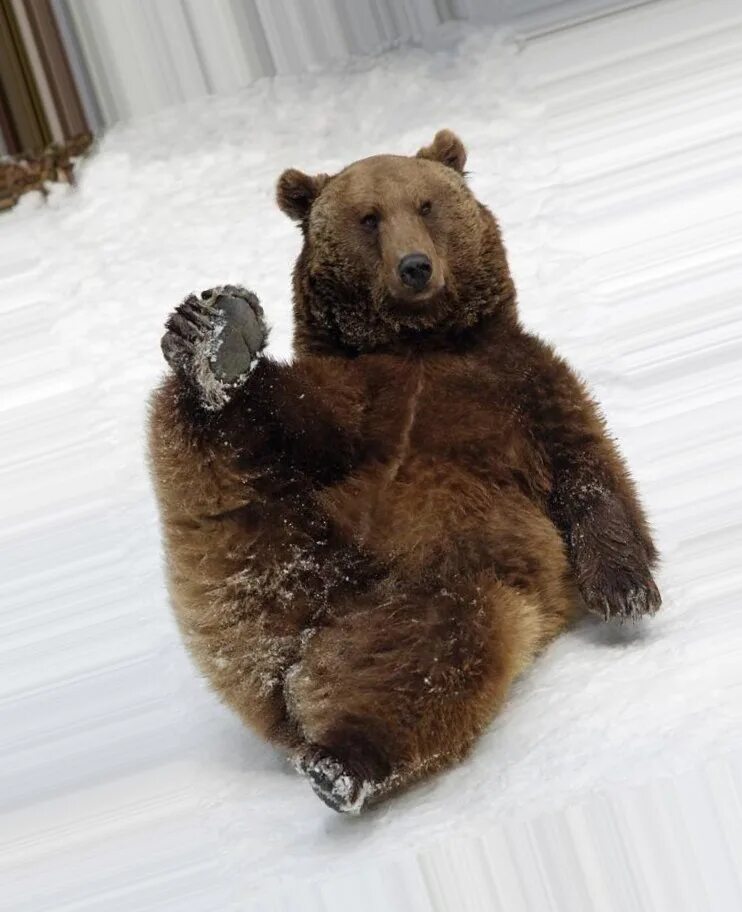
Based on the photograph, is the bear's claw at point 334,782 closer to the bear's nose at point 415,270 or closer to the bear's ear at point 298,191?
the bear's nose at point 415,270

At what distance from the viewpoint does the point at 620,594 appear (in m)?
4.82

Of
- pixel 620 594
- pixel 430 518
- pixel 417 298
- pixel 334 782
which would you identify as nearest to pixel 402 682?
pixel 334 782

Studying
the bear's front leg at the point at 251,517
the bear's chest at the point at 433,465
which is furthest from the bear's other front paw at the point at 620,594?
the bear's front leg at the point at 251,517

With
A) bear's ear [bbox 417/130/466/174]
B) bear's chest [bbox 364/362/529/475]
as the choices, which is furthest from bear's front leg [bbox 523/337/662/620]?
bear's ear [bbox 417/130/466/174]

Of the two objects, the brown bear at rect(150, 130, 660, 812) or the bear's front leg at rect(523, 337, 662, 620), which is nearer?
the brown bear at rect(150, 130, 660, 812)

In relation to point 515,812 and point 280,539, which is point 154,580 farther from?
point 515,812

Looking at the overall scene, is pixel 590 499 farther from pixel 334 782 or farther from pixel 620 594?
pixel 334 782

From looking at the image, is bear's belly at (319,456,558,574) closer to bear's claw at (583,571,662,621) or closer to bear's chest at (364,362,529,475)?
bear's chest at (364,362,529,475)

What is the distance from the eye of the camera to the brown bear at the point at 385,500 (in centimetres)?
445

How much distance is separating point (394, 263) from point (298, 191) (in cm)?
78

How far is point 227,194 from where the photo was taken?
29.1 ft

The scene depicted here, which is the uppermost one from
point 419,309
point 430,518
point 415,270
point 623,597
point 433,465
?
point 415,270

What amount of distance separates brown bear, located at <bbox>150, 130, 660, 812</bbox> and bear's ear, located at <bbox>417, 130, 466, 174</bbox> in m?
0.37

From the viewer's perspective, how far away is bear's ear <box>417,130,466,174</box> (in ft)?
18.6
